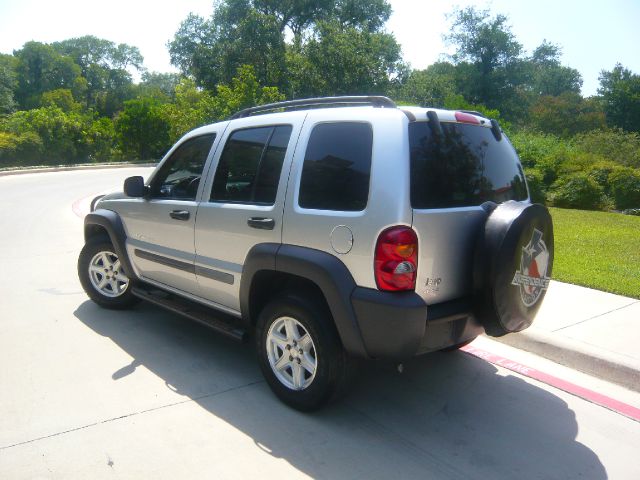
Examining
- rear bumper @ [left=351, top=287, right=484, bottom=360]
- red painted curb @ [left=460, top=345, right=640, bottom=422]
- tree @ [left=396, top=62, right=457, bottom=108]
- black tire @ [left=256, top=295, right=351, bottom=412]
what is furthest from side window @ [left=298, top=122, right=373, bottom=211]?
tree @ [left=396, top=62, right=457, bottom=108]

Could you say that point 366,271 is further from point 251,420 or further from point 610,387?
point 610,387

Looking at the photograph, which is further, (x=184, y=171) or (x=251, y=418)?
(x=184, y=171)

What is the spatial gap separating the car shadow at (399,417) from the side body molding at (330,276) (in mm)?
604

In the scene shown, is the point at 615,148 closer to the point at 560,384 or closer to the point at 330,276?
the point at 560,384

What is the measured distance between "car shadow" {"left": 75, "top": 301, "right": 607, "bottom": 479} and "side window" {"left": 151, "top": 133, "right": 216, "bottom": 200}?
4.39ft

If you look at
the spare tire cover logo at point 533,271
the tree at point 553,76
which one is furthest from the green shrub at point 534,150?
the tree at point 553,76

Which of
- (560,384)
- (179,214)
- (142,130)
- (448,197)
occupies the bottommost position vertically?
(560,384)

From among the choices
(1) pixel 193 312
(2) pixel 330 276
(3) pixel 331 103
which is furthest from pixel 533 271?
(1) pixel 193 312

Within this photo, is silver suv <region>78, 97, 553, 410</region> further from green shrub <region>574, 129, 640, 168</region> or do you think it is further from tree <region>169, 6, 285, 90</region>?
tree <region>169, 6, 285, 90</region>

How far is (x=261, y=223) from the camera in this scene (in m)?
3.58

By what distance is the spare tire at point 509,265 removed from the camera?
3139 mm

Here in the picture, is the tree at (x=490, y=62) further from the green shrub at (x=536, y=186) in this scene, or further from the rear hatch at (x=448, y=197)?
the rear hatch at (x=448, y=197)

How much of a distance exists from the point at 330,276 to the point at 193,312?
1674mm

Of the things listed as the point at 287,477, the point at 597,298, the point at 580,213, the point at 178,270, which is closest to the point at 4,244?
the point at 178,270
